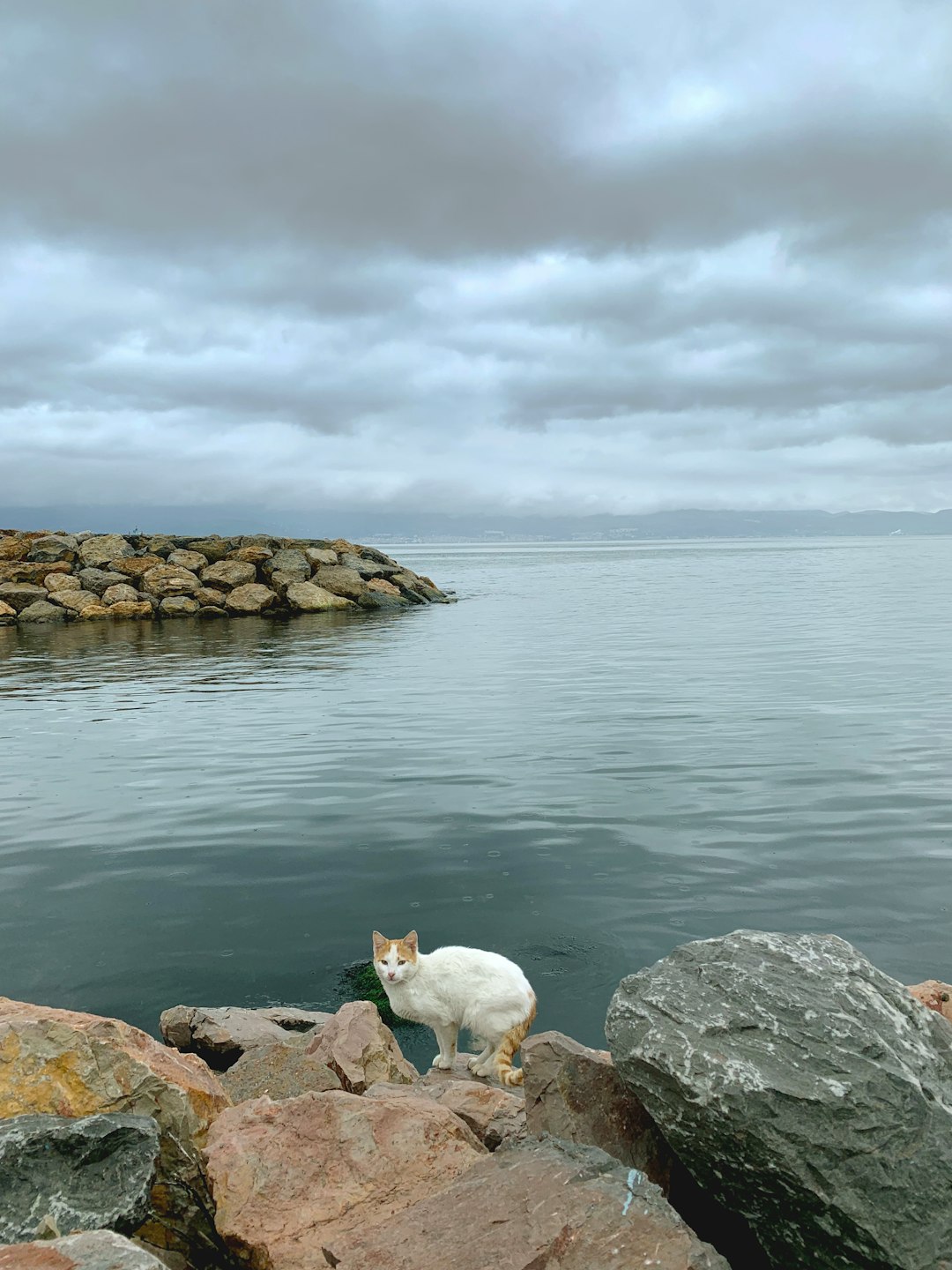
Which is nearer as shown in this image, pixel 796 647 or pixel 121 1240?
pixel 121 1240

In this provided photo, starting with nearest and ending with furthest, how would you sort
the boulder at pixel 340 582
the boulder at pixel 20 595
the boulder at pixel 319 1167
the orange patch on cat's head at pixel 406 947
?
the boulder at pixel 319 1167 → the orange patch on cat's head at pixel 406 947 → the boulder at pixel 20 595 → the boulder at pixel 340 582

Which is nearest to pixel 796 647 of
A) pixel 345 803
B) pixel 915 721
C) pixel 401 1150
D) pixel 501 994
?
pixel 915 721

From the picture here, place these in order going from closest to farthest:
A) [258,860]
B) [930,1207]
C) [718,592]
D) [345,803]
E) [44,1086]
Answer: [930,1207] < [44,1086] < [258,860] < [345,803] < [718,592]

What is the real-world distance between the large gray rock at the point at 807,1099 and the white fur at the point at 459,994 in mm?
2774

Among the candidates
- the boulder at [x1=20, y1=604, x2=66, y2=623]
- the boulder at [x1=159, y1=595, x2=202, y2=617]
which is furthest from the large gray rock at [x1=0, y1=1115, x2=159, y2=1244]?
the boulder at [x1=159, y1=595, x2=202, y2=617]

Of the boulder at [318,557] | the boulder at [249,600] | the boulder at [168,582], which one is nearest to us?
the boulder at [249,600]

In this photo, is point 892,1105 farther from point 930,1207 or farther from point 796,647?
point 796,647

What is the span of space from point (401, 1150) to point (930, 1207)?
2.71m

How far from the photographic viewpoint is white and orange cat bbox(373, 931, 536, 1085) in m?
7.70

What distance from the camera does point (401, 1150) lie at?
5.30 meters

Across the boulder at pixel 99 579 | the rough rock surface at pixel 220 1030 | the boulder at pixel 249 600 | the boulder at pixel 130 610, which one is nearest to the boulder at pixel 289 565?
the boulder at pixel 249 600

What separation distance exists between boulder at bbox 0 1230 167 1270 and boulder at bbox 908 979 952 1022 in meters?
5.81

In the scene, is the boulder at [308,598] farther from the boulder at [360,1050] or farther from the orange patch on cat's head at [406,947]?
the boulder at [360,1050]

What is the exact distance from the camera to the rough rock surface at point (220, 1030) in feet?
27.2
